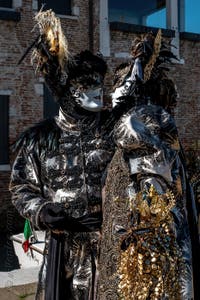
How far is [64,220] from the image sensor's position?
242 centimetres

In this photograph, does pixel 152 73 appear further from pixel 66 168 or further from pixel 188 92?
pixel 188 92

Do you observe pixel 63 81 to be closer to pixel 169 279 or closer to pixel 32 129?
pixel 32 129

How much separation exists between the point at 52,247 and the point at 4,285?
2.72m

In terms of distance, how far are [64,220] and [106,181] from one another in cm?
31

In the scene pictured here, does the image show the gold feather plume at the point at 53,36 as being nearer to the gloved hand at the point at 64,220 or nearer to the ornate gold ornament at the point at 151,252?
the gloved hand at the point at 64,220

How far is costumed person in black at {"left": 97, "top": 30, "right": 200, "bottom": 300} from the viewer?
6.04ft

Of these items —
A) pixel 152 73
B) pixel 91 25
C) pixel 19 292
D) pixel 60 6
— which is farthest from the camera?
pixel 91 25

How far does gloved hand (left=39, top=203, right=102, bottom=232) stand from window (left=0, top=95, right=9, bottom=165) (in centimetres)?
923

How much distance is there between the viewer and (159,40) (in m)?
2.65

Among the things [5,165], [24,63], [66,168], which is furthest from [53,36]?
[24,63]

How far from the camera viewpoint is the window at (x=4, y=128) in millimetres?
11576

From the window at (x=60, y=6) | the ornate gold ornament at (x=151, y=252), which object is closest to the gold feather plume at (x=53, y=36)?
the ornate gold ornament at (x=151, y=252)

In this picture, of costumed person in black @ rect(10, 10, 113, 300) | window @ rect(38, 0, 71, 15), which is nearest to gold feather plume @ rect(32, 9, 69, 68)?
costumed person in black @ rect(10, 10, 113, 300)

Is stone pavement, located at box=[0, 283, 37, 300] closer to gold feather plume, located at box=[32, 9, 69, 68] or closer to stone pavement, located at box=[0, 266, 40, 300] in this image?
stone pavement, located at box=[0, 266, 40, 300]
